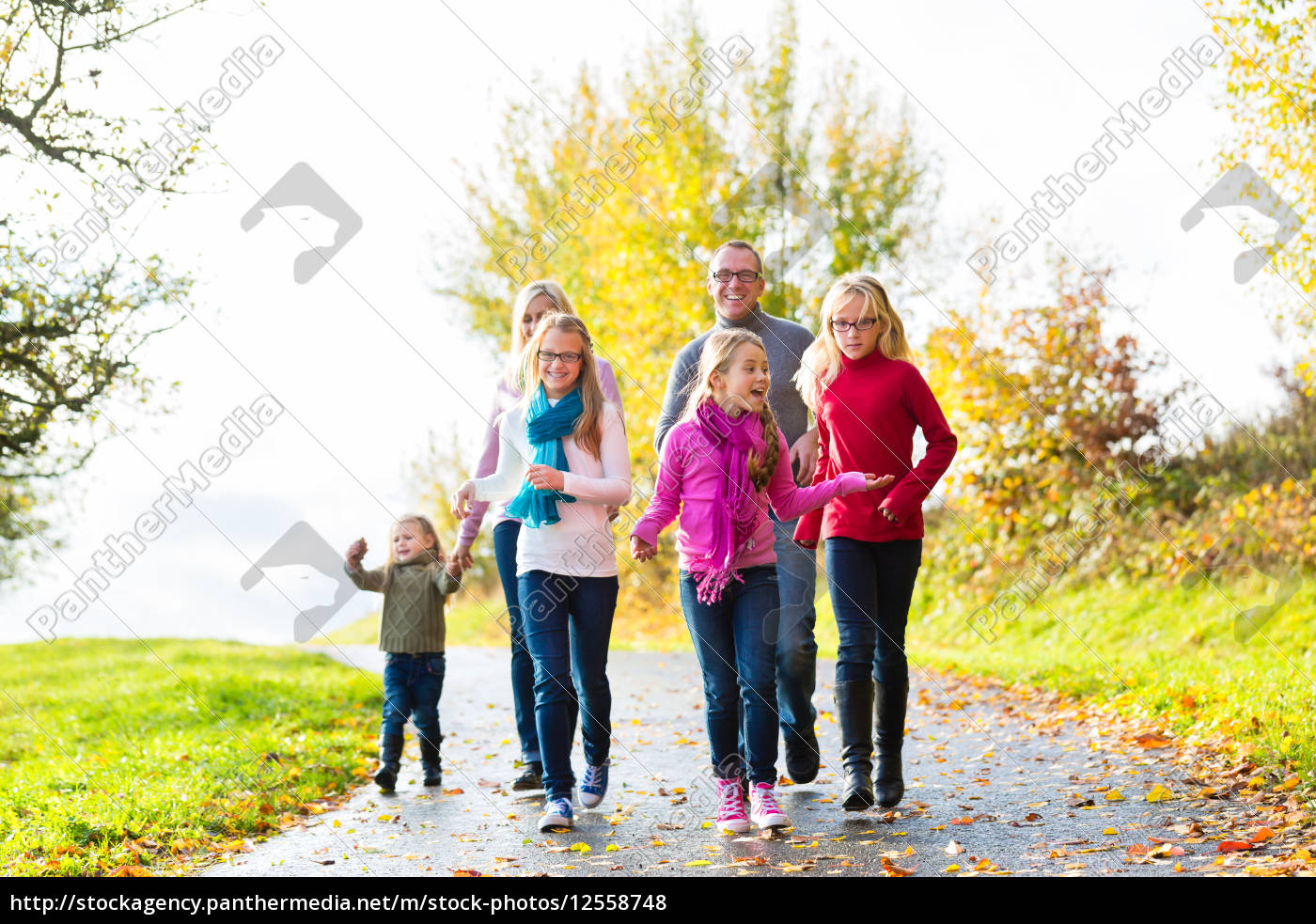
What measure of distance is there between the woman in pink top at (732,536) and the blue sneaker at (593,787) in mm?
767

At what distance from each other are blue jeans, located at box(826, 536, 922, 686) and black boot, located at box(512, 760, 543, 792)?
1894 mm

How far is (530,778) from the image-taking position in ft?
21.2

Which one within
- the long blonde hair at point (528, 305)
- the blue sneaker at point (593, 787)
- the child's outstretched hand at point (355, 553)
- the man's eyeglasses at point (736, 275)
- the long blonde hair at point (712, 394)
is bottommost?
the blue sneaker at point (593, 787)

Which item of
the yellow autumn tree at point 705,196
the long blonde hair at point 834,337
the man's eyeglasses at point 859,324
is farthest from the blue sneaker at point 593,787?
the yellow autumn tree at point 705,196

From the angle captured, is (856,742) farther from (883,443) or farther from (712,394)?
(712,394)

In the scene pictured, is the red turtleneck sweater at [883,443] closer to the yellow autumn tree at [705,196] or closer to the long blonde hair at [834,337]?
the long blonde hair at [834,337]

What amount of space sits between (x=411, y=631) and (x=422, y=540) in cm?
57

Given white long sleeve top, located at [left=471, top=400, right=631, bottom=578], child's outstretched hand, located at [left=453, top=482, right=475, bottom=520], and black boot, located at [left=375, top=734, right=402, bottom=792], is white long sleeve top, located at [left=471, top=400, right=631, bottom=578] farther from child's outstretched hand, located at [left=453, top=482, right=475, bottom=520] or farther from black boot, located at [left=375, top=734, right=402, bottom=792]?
black boot, located at [left=375, top=734, right=402, bottom=792]

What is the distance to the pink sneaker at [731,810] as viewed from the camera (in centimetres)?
505

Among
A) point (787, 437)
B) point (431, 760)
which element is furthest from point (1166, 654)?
point (431, 760)

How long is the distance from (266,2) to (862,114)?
48.7ft

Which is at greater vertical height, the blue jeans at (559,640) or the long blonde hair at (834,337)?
the long blonde hair at (834,337)

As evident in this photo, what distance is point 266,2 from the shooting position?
920 cm
